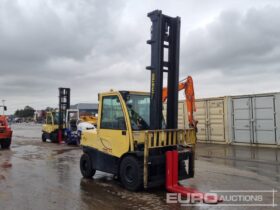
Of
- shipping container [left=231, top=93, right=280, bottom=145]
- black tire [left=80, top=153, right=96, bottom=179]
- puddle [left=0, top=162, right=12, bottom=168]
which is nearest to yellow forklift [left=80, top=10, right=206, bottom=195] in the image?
black tire [left=80, top=153, right=96, bottom=179]

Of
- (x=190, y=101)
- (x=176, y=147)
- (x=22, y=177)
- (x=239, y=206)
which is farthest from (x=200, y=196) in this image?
(x=190, y=101)

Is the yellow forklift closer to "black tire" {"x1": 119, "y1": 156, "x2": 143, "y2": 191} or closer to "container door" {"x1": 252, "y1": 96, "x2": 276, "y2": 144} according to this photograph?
"black tire" {"x1": 119, "y1": 156, "x2": 143, "y2": 191}

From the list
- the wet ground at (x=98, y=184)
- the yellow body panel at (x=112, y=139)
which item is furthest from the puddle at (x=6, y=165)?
the yellow body panel at (x=112, y=139)

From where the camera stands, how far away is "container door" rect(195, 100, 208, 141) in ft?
66.1

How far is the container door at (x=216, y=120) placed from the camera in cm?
1911

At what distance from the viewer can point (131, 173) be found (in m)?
7.30

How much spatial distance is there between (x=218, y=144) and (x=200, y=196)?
12.8m

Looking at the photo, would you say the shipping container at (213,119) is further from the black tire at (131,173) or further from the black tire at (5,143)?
the black tire at (131,173)

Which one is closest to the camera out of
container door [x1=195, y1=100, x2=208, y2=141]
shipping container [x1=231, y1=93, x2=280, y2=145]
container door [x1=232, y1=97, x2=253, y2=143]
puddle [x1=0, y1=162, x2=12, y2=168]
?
puddle [x1=0, y1=162, x2=12, y2=168]

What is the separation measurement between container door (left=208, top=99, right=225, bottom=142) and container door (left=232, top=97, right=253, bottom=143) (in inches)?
33.2

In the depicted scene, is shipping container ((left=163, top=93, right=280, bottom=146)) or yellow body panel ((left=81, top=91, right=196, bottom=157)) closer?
yellow body panel ((left=81, top=91, right=196, bottom=157))

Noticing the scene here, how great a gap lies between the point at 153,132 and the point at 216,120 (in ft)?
43.1

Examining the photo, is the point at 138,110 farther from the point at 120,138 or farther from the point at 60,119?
the point at 60,119

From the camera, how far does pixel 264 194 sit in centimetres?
716
